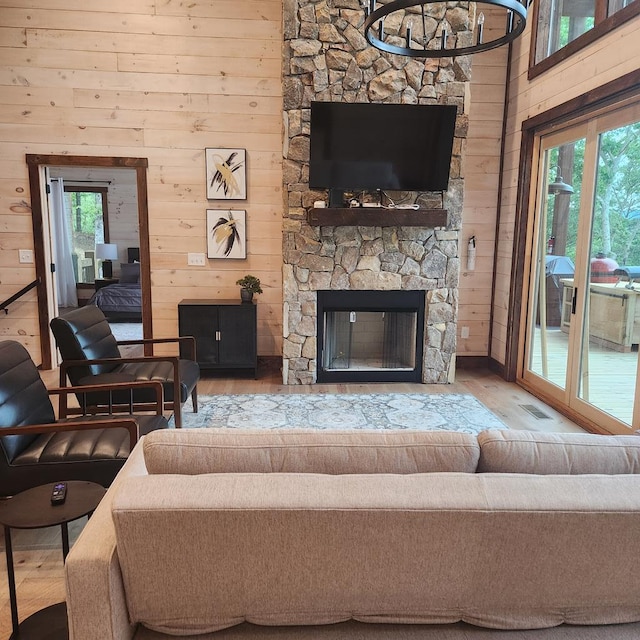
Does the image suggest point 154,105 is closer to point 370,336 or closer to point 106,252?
point 370,336

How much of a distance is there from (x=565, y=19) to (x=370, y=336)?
3049 mm

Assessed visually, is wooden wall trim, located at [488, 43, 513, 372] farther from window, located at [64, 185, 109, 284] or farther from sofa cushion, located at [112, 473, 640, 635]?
window, located at [64, 185, 109, 284]

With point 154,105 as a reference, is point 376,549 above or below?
below

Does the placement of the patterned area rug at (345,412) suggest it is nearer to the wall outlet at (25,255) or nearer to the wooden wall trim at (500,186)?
the wooden wall trim at (500,186)

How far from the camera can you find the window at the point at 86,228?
31.3 feet

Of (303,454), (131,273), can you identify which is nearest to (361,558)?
(303,454)

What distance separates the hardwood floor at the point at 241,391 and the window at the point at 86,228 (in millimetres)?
5111

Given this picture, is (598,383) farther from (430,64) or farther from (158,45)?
(158,45)

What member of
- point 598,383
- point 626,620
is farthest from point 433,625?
point 598,383

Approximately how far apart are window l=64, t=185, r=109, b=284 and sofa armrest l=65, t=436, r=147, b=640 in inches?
366

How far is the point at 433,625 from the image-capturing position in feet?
4.22

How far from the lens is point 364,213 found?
4484 millimetres

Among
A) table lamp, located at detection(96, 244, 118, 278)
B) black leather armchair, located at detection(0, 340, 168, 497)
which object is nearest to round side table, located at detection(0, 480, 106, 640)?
black leather armchair, located at detection(0, 340, 168, 497)

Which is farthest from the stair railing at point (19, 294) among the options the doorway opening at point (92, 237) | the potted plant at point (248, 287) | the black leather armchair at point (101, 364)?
the doorway opening at point (92, 237)
